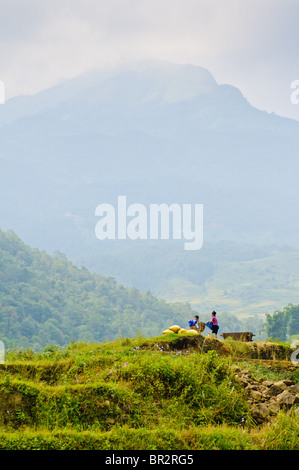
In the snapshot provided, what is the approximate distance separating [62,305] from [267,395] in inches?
3547

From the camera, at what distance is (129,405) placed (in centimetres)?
919

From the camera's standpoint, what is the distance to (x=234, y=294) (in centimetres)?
19300

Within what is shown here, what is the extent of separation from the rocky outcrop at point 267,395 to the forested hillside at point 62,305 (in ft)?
237

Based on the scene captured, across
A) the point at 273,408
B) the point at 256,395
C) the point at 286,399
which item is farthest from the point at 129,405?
the point at 286,399

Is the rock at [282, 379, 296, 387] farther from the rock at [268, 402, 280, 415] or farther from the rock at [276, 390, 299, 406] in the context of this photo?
the rock at [268, 402, 280, 415]

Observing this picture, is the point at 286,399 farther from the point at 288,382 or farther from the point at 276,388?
the point at 288,382

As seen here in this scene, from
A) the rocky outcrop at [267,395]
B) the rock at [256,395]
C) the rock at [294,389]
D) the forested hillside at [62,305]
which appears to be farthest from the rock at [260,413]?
the forested hillside at [62,305]

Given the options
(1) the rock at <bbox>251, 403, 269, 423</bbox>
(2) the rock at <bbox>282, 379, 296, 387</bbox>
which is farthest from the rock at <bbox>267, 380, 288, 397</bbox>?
(1) the rock at <bbox>251, 403, 269, 423</bbox>

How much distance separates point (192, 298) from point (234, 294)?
1459cm

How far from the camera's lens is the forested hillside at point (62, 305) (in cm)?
8600

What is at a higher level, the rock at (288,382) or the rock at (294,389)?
the rock at (288,382)

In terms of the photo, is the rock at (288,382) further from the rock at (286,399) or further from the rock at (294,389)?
the rock at (286,399)

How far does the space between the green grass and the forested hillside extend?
7183 cm

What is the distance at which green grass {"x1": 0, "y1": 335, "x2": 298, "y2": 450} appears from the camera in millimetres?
8344
